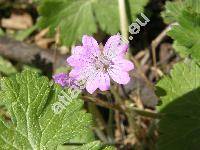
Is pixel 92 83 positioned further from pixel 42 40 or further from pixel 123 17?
pixel 42 40

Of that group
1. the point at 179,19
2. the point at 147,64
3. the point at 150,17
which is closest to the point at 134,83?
the point at 147,64

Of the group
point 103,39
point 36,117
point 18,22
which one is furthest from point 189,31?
point 18,22

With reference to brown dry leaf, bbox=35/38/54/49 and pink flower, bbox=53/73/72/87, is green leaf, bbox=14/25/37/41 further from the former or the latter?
pink flower, bbox=53/73/72/87

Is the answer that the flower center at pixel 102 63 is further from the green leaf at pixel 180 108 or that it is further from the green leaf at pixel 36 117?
the green leaf at pixel 180 108

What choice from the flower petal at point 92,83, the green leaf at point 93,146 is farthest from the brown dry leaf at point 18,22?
the green leaf at point 93,146

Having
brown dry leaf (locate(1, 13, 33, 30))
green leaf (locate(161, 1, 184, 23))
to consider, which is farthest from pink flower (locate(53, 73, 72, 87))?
brown dry leaf (locate(1, 13, 33, 30))

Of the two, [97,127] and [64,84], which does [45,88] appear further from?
[97,127]
